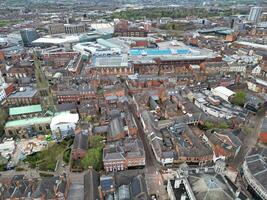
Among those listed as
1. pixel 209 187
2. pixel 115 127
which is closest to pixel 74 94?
pixel 115 127

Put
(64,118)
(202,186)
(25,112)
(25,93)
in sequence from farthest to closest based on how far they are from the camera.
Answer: (25,93)
(25,112)
(64,118)
(202,186)

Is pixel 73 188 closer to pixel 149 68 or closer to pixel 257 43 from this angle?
pixel 149 68

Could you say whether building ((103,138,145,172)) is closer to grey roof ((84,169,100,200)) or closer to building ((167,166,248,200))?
grey roof ((84,169,100,200))

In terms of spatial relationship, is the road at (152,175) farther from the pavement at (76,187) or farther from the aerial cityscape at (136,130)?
the pavement at (76,187)

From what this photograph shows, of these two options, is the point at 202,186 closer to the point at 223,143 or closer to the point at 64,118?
the point at 223,143

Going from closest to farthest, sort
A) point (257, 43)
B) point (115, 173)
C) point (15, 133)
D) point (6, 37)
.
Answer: point (115, 173), point (15, 133), point (257, 43), point (6, 37)

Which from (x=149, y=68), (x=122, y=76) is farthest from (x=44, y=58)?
(x=149, y=68)
